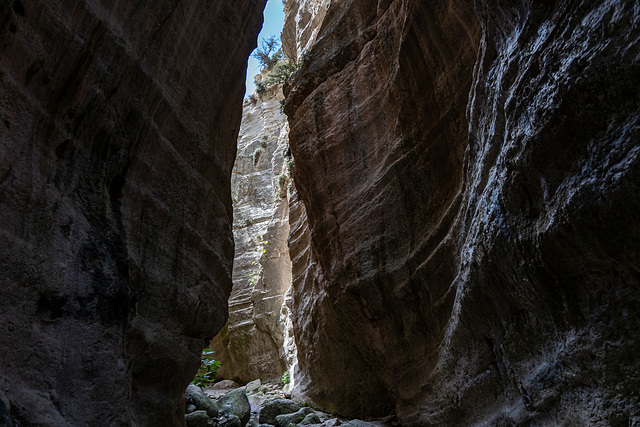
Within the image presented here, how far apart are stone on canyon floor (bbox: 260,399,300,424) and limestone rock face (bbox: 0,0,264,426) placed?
389cm

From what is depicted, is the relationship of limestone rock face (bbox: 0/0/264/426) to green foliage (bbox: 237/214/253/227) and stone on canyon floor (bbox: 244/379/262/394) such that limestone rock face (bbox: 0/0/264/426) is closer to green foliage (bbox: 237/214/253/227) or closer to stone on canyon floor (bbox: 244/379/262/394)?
stone on canyon floor (bbox: 244/379/262/394)

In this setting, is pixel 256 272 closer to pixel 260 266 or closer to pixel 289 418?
pixel 260 266

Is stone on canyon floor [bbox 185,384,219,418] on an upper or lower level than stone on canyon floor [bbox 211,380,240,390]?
lower

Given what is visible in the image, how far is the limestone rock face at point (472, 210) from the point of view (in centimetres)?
305

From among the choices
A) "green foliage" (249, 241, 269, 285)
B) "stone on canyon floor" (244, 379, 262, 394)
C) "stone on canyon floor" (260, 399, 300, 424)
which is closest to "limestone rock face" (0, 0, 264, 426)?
"stone on canyon floor" (260, 399, 300, 424)

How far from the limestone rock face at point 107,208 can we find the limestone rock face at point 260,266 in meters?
9.07

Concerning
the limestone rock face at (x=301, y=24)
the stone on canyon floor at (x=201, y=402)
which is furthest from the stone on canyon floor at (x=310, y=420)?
the limestone rock face at (x=301, y=24)

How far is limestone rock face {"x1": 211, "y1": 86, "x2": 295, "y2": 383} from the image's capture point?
16641 mm

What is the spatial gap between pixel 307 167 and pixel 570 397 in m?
7.26

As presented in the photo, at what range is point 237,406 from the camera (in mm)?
8281

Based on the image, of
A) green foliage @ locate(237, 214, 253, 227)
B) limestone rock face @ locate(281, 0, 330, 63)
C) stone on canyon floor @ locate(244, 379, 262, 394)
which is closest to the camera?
limestone rock face @ locate(281, 0, 330, 63)

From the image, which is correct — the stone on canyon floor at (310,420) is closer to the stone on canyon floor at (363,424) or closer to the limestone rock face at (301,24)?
the stone on canyon floor at (363,424)

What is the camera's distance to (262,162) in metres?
23.2

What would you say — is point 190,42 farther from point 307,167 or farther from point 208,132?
point 307,167
